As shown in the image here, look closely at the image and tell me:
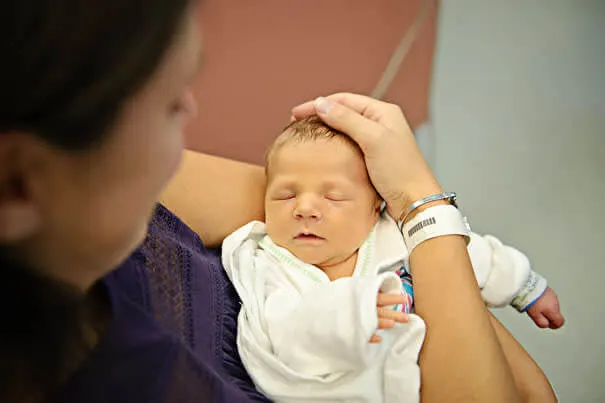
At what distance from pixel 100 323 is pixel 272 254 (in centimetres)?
45

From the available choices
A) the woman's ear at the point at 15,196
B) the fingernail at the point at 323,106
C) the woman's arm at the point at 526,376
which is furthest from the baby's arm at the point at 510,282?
the woman's ear at the point at 15,196

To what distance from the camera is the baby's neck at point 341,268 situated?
1.03m

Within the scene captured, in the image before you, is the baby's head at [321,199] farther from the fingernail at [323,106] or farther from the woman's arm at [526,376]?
the woman's arm at [526,376]

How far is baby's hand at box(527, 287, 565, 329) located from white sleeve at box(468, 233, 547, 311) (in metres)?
0.01

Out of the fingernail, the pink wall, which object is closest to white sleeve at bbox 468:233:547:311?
the fingernail

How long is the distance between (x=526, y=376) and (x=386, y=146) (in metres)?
0.40

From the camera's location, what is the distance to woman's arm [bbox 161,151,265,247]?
40.5 inches

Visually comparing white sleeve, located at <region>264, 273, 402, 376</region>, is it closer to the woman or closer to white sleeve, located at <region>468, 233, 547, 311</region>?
the woman

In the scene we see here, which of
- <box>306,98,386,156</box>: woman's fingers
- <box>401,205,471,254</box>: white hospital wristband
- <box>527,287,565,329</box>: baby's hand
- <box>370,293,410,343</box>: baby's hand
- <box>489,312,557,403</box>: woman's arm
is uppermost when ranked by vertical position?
<box>306,98,386,156</box>: woman's fingers

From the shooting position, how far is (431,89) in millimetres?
2012

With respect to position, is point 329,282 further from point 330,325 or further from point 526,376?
point 526,376

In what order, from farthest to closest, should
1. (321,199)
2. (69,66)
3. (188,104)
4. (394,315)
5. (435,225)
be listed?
(321,199) → (435,225) → (394,315) → (188,104) → (69,66)

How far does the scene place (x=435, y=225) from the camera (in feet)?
3.05

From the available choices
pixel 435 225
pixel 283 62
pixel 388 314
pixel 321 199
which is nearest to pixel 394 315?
pixel 388 314
